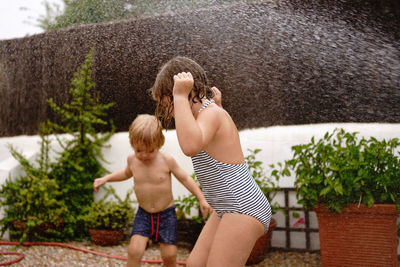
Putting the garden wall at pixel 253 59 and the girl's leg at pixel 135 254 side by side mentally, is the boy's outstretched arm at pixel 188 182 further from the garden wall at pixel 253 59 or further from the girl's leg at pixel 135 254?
the garden wall at pixel 253 59

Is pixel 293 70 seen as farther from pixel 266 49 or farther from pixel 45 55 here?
pixel 45 55

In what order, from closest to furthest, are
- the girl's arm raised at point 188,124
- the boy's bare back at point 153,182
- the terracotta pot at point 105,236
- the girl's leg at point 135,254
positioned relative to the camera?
the girl's arm raised at point 188,124
the girl's leg at point 135,254
the boy's bare back at point 153,182
the terracotta pot at point 105,236

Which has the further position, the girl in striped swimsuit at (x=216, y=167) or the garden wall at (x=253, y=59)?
the garden wall at (x=253, y=59)

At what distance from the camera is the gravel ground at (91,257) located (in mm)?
2863

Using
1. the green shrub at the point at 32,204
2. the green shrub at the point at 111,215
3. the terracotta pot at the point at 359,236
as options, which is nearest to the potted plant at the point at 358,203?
the terracotta pot at the point at 359,236

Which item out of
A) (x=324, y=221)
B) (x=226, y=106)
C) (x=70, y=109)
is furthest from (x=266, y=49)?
(x=70, y=109)

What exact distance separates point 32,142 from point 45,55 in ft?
3.36

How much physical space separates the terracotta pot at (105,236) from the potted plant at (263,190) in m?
1.31

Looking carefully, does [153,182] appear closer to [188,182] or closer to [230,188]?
[188,182]

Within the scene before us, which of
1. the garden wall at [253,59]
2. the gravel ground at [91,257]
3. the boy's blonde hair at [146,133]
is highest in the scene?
the garden wall at [253,59]

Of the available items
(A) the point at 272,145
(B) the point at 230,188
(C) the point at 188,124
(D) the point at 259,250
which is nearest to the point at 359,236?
(D) the point at 259,250

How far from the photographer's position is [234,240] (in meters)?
1.39

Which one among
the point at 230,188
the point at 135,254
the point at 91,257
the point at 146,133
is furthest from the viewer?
the point at 91,257

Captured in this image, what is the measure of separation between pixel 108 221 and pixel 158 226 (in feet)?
4.17
